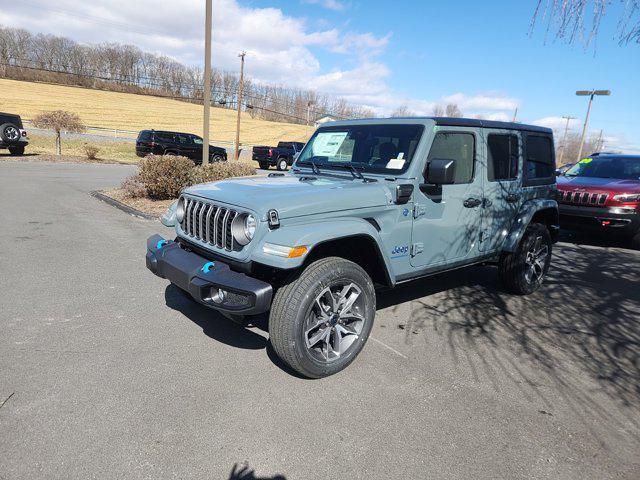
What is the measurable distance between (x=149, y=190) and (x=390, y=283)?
8.05 meters

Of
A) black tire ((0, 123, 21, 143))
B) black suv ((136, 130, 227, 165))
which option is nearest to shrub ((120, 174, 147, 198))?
black suv ((136, 130, 227, 165))

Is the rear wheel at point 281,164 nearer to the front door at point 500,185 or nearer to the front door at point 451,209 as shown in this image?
the front door at point 500,185

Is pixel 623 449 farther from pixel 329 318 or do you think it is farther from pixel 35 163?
pixel 35 163

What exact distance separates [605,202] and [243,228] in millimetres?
7488

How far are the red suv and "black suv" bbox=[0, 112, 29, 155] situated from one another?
21.9 m

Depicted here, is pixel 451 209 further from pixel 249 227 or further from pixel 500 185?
pixel 249 227

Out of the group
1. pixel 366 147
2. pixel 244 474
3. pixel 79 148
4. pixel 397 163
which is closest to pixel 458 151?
pixel 397 163

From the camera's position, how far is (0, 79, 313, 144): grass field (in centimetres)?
5053

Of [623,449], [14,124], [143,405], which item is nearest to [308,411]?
[143,405]

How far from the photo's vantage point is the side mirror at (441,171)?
3.45m

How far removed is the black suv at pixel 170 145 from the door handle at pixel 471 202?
778 inches

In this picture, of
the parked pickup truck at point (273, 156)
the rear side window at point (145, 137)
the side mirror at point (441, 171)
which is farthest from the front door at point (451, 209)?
the rear side window at point (145, 137)

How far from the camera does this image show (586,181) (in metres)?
8.35

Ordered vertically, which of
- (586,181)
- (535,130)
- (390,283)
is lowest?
(390,283)
